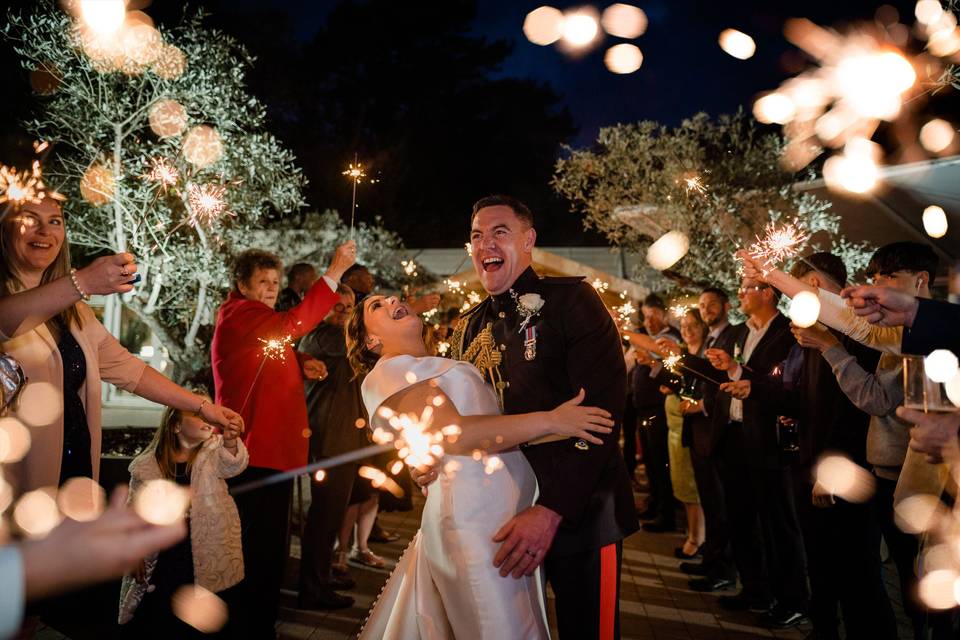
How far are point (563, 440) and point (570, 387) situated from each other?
262 millimetres

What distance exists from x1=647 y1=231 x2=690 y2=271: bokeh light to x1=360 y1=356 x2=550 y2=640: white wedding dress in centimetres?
1048

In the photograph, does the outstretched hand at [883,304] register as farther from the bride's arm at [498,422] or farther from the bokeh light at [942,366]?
the bride's arm at [498,422]

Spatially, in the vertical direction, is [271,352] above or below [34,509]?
above

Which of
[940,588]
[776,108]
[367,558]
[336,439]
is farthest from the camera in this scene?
[776,108]

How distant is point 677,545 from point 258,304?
550 centimetres

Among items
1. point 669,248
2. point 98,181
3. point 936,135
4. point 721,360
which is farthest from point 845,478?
point 98,181

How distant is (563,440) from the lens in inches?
103

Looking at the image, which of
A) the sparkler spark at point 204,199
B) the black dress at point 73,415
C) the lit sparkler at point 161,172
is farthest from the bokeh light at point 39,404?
the lit sparkler at point 161,172

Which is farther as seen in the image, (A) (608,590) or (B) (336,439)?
(B) (336,439)

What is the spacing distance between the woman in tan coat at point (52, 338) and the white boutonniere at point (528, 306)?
1608 millimetres

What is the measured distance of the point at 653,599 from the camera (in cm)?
553

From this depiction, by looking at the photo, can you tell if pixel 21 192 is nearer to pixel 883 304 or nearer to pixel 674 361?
pixel 883 304

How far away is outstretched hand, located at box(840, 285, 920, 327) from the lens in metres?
2.31

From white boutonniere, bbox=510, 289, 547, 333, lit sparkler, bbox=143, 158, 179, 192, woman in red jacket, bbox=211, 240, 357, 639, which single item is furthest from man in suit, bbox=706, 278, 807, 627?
lit sparkler, bbox=143, 158, 179, 192
